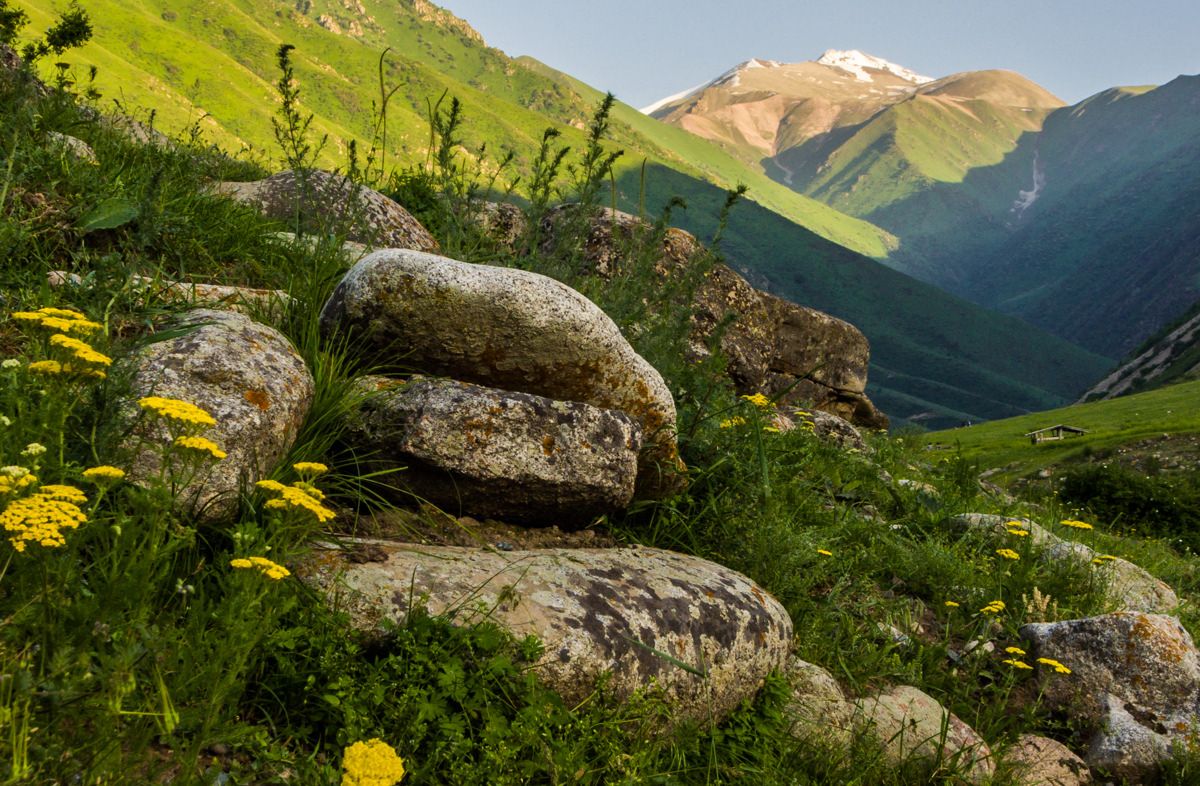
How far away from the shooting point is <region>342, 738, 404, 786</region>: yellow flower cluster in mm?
2193

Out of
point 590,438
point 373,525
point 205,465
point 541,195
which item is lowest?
point 373,525

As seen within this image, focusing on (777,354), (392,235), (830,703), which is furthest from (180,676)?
(777,354)

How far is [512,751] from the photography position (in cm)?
301

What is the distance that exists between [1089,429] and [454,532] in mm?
69422

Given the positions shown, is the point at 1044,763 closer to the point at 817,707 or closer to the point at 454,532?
the point at 817,707

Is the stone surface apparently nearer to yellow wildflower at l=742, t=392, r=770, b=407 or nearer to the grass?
the grass

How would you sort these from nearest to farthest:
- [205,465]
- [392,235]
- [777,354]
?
[205,465]
[392,235]
[777,354]

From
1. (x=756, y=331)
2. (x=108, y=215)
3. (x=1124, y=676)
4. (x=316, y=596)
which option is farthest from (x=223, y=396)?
(x=756, y=331)

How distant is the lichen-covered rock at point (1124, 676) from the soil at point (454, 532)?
3.66 metres

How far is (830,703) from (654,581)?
1.31 meters

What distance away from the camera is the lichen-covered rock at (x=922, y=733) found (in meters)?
4.16

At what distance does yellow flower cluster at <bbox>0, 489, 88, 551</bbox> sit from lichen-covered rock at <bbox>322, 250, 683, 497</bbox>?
9.50 feet

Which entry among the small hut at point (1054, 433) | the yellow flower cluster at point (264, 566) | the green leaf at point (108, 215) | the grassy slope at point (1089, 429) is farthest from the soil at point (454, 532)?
the small hut at point (1054, 433)

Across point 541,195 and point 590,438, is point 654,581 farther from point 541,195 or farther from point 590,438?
point 541,195
